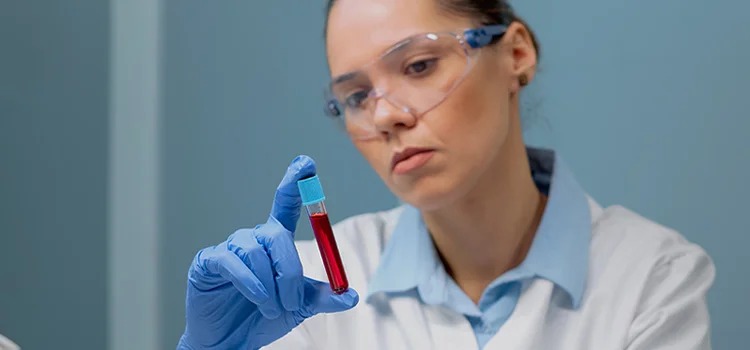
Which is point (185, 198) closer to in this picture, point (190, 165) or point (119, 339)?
point (190, 165)

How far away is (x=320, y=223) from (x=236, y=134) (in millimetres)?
881

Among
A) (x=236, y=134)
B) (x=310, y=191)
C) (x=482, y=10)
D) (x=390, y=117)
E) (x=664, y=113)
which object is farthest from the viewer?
(x=236, y=134)

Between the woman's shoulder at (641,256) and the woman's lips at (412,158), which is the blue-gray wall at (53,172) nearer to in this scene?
the woman's lips at (412,158)

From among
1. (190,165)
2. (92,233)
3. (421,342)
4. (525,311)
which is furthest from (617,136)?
(92,233)

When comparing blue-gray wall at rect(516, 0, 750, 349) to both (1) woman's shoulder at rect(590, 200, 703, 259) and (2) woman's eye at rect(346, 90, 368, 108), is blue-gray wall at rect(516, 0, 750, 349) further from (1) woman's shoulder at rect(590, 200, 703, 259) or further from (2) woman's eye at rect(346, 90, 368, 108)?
(2) woman's eye at rect(346, 90, 368, 108)

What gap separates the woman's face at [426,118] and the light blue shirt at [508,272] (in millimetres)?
→ 163

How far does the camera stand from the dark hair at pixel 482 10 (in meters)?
1.26

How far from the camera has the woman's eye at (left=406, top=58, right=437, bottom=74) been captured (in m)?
1.21

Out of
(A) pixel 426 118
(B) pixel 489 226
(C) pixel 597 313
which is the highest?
(A) pixel 426 118

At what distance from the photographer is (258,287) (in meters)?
0.97

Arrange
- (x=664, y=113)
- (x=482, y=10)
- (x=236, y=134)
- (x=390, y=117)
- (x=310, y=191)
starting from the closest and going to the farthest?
(x=310, y=191)
(x=390, y=117)
(x=482, y=10)
(x=664, y=113)
(x=236, y=134)

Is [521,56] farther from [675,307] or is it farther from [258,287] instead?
[258,287]

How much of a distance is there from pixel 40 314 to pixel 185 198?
0.39 metres

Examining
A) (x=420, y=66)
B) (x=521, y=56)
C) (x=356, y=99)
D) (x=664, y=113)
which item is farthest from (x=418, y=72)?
(x=664, y=113)
